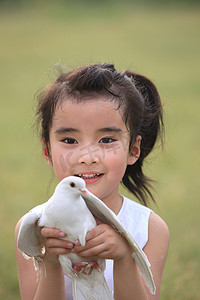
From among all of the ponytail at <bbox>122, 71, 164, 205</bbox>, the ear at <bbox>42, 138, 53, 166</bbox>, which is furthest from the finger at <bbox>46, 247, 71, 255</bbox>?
the ponytail at <bbox>122, 71, 164, 205</bbox>

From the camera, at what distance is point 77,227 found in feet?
4.65

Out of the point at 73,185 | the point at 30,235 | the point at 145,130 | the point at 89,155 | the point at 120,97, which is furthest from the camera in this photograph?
the point at 145,130

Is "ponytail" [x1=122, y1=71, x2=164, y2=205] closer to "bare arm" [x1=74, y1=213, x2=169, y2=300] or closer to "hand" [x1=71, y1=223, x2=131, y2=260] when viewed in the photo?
"bare arm" [x1=74, y1=213, x2=169, y2=300]

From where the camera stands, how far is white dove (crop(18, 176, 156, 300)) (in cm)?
137

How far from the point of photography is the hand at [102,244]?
1445 millimetres

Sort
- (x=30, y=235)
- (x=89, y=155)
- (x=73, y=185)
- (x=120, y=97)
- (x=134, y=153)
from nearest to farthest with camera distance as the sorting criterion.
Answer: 1. (x=73, y=185)
2. (x=30, y=235)
3. (x=89, y=155)
4. (x=120, y=97)
5. (x=134, y=153)

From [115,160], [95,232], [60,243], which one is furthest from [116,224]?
[115,160]

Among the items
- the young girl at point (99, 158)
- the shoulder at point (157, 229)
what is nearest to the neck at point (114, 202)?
the young girl at point (99, 158)

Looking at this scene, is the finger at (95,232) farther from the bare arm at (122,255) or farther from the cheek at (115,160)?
the cheek at (115,160)

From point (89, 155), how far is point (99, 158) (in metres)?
0.04

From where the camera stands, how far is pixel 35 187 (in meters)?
4.78

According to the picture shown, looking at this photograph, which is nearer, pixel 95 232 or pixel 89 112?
pixel 95 232

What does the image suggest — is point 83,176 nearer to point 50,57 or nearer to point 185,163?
point 185,163

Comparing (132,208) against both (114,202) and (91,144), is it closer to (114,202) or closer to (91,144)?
(114,202)
